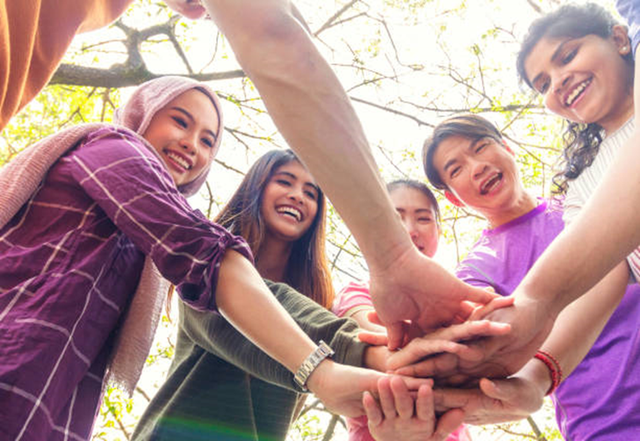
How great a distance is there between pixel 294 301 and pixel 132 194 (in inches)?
32.5

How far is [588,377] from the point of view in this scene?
1888 millimetres

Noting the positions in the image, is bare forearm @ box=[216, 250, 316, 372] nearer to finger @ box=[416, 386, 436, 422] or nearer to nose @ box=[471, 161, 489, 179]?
finger @ box=[416, 386, 436, 422]

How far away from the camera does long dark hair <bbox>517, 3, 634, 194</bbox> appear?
247 cm

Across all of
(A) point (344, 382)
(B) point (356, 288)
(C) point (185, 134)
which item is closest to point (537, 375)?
(A) point (344, 382)

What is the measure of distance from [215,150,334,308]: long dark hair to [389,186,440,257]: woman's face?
1.76ft

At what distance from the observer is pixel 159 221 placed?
136 centimetres

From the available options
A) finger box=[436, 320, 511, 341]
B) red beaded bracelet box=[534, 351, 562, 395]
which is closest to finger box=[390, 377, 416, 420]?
finger box=[436, 320, 511, 341]

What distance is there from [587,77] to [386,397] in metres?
1.84

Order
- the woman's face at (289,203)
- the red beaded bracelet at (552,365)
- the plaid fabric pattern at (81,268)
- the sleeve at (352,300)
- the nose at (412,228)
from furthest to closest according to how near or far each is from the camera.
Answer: the nose at (412,228)
the woman's face at (289,203)
the sleeve at (352,300)
the red beaded bracelet at (552,365)
the plaid fabric pattern at (81,268)

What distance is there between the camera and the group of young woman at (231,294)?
1291 mm

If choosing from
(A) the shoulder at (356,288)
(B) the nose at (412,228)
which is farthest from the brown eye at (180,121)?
(B) the nose at (412,228)

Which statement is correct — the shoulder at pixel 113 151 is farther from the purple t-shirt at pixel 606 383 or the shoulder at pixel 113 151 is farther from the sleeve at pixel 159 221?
the purple t-shirt at pixel 606 383

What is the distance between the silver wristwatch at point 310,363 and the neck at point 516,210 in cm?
162

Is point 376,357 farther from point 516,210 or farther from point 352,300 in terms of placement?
point 516,210
